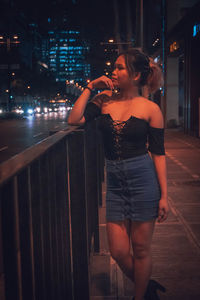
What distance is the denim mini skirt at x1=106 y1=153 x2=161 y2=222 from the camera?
9.00 feet

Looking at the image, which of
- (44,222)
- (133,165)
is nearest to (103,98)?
(133,165)

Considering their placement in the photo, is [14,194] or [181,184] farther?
[181,184]

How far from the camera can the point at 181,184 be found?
8188 millimetres

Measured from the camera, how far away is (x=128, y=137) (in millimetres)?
2750

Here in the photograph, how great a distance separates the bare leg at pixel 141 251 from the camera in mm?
2781

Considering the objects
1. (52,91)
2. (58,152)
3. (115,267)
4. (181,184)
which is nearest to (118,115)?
(58,152)

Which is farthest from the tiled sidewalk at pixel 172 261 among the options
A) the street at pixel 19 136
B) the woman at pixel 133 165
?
the street at pixel 19 136

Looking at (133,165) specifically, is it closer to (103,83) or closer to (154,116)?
(154,116)

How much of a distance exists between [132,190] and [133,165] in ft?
0.59

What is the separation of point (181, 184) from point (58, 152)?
6098mm

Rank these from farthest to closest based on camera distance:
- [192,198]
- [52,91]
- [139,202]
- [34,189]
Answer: [52,91]
[192,198]
[139,202]
[34,189]

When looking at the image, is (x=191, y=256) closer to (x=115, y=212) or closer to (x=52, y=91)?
(x=115, y=212)

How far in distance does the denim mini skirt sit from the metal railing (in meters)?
0.35

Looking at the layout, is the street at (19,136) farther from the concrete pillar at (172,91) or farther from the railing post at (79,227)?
the concrete pillar at (172,91)
